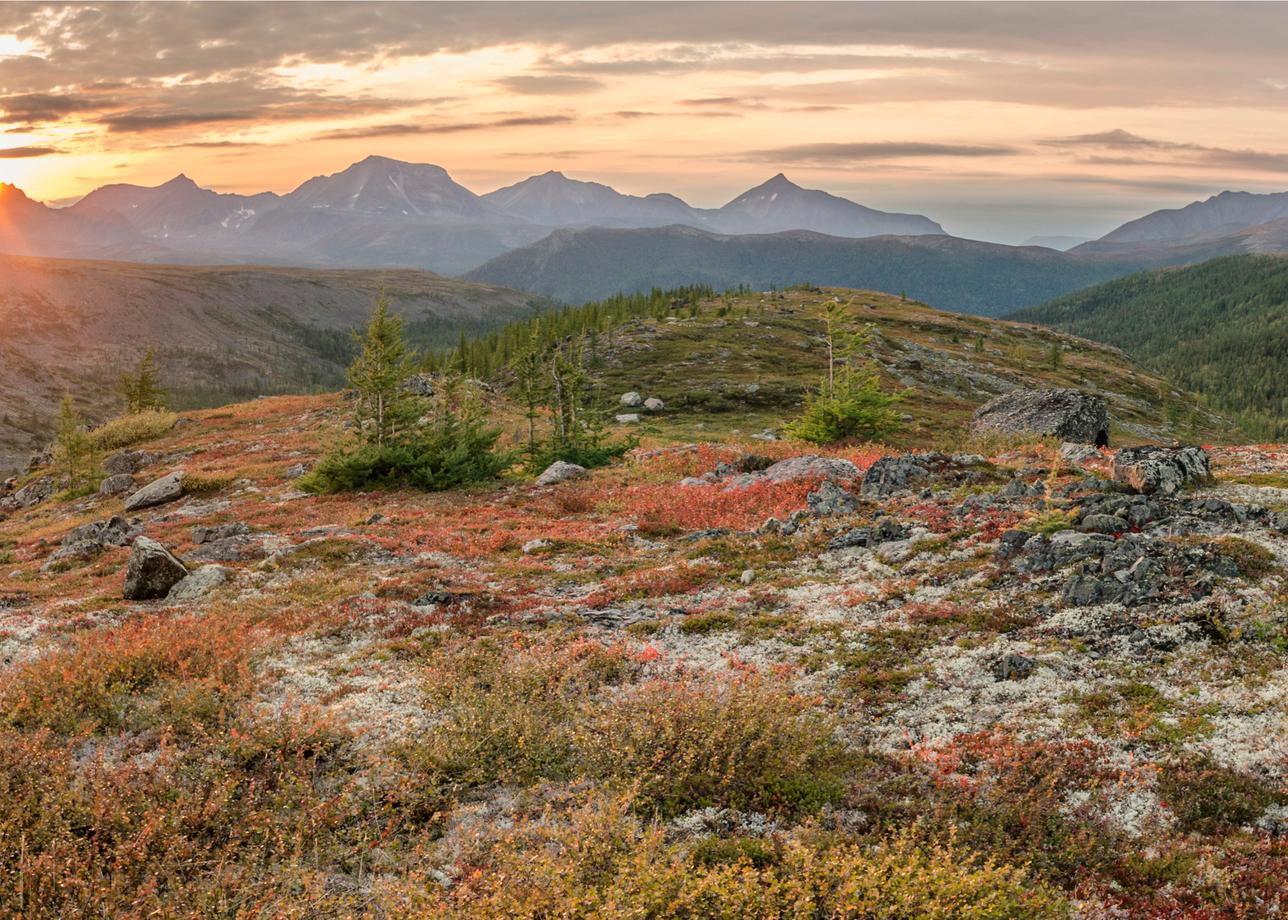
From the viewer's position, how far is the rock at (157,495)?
138ft

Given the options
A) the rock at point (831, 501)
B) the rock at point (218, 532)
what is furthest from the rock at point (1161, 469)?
the rock at point (218, 532)

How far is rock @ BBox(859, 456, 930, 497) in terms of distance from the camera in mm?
25859

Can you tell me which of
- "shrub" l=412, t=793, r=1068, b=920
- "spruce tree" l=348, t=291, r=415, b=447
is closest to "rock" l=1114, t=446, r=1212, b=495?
"shrub" l=412, t=793, r=1068, b=920

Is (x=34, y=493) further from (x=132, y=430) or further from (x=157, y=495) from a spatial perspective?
(x=157, y=495)

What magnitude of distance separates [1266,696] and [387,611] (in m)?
17.1

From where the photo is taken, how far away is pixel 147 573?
2080 cm

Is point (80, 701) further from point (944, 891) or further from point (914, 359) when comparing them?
point (914, 359)

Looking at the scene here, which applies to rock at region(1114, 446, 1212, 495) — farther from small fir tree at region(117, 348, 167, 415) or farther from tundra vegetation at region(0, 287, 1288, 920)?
small fir tree at region(117, 348, 167, 415)

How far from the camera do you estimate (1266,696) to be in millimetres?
10383

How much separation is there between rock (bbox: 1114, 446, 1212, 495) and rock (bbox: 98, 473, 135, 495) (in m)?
57.7

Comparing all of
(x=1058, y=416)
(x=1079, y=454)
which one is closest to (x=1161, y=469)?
(x=1079, y=454)

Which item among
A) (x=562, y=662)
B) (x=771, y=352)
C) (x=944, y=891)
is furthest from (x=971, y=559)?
(x=771, y=352)

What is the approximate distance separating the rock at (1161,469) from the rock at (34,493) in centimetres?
7113

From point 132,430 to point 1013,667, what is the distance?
8499cm
